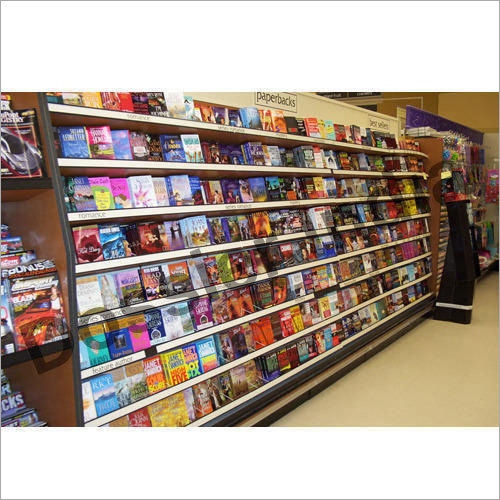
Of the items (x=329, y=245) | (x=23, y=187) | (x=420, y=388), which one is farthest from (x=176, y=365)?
(x=420, y=388)

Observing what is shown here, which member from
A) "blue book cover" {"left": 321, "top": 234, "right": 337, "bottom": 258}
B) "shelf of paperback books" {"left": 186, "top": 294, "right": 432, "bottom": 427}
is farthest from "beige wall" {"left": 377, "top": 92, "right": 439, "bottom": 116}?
"blue book cover" {"left": 321, "top": 234, "right": 337, "bottom": 258}

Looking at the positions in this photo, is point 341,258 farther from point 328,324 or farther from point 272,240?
point 272,240

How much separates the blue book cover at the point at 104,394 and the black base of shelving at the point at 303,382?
26.2 inches

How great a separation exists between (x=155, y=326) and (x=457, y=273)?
406 cm

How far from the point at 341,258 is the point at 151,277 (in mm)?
2024

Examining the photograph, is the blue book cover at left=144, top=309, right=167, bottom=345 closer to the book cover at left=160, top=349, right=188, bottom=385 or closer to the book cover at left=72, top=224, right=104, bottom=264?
the book cover at left=160, top=349, right=188, bottom=385

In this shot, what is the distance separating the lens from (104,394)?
6.53ft

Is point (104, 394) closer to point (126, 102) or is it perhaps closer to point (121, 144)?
point (121, 144)

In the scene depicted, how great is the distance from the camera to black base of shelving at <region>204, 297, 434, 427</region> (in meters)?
2.58

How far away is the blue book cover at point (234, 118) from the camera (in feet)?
8.66

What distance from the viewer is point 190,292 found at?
2.37 metres

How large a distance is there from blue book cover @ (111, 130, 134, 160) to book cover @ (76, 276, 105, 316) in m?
0.68

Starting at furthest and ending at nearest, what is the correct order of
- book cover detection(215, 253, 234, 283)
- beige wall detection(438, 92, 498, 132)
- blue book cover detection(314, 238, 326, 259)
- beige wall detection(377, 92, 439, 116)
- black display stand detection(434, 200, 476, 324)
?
beige wall detection(377, 92, 439, 116), beige wall detection(438, 92, 498, 132), black display stand detection(434, 200, 476, 324), blue book cover detection(314, 238, 326, 259), book cover detection(215, 253, 234, 283)

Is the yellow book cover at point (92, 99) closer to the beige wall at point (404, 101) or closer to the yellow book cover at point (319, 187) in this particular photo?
the yellow book cover at point (319, 187)
